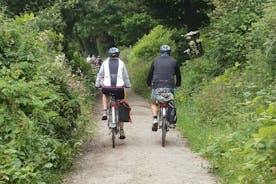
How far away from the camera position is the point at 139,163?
951 centimetres

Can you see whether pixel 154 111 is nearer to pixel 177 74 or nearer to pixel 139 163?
pixel 177 74

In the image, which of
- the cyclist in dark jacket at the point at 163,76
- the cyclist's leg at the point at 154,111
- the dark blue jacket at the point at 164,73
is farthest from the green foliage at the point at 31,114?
the dark blue jacket at the point at 164,73

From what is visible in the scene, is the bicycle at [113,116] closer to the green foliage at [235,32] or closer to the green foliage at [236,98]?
the green foliage at [236,98]

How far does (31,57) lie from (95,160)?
2349 millimetres

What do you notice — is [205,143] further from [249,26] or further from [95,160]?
[249,26]

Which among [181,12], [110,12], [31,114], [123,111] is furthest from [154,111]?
[110,12]

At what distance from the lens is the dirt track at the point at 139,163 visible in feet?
27.7

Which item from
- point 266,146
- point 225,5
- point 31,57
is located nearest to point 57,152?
point 31,57

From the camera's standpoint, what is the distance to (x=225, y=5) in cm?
1684

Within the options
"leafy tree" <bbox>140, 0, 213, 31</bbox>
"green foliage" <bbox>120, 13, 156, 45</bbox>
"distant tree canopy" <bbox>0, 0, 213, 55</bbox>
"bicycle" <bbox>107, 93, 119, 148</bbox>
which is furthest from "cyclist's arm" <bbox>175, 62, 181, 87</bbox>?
"green foliage" <bbox>120, 13, 156, 45</bbox>

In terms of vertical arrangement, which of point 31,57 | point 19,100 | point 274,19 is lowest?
point 19,100

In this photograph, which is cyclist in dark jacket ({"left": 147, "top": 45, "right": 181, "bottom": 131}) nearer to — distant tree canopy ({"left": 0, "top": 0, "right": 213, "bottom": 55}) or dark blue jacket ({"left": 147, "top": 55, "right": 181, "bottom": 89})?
dark blue jacket ({"left": 147, "top": 55, "right": 181, "bottom": 89})

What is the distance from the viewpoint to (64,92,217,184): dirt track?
8.44m

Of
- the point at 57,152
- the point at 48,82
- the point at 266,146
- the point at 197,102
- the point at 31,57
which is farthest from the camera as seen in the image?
the point at 197,102
